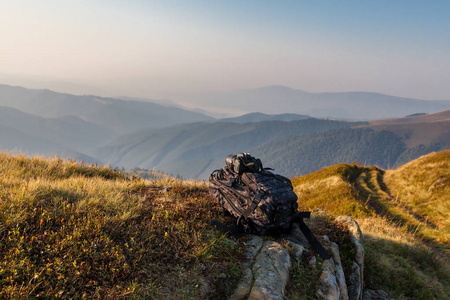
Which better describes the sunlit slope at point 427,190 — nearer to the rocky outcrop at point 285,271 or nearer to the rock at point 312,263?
the rocky outcrop at point 285,271

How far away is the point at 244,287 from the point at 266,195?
84.9 inches

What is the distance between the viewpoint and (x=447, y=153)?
22859 mm

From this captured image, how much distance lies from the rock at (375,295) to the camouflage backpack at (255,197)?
3253 mm

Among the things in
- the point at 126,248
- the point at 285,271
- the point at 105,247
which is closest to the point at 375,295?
the point at 285,271

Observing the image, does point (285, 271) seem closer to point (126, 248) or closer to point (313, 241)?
point (313, 241)

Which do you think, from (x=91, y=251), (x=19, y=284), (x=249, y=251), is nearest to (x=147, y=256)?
(x=91, y=251)

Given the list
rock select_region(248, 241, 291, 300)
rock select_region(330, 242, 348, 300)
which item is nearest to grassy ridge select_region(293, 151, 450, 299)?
rock select_region(330, 242, 348, 300)

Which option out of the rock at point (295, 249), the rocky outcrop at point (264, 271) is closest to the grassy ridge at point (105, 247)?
the rocky outcrop at point (264, 271)

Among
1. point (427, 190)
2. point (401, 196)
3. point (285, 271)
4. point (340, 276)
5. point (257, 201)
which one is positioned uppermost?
point (257, 201)

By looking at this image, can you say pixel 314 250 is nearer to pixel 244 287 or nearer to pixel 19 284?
pixel 244 287

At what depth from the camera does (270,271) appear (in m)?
4.61

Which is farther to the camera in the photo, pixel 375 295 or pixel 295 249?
pixel 375 295

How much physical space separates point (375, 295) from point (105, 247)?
7.58m

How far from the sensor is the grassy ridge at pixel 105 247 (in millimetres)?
3488
